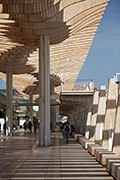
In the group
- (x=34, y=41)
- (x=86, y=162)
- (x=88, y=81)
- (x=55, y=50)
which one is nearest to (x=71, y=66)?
(x=55, y=50)

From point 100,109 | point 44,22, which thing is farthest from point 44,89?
point 44,22

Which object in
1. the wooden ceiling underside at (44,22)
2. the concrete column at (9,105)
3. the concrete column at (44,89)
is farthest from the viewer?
the concrete column at (9,105)

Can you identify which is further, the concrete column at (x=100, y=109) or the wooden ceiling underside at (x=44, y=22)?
the concrete column at (x=100, y=109)

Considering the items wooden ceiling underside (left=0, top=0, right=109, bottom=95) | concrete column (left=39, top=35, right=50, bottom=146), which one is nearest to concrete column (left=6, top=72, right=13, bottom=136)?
wooden ceiling underside (left=0, top=0, right=109, bottom=95)

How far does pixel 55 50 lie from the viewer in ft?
89.2

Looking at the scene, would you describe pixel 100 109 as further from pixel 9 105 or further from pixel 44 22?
pixel 9 105

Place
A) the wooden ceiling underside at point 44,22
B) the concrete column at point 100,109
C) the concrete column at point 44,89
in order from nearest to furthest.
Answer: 1. the wooden ceiling underside at point 44,22
2. the concrete column at point 100,109
3. the concrete column at point 44,89

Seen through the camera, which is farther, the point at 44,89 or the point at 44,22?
the point at 44,89

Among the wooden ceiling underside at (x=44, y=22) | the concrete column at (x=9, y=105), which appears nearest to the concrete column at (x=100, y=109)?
the wooden ceiling underside at (x=44, y=22)

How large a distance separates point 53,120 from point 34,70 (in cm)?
1559

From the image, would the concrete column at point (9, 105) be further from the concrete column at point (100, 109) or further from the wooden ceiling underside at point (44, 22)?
the concrete column at point (100, 109)

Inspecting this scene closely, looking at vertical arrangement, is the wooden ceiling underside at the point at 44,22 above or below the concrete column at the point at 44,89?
above

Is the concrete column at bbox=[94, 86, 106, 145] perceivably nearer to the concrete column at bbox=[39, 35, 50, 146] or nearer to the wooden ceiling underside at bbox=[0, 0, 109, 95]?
the concrete column at bbox=[39, 35, 50, 146]

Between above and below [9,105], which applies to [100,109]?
below
